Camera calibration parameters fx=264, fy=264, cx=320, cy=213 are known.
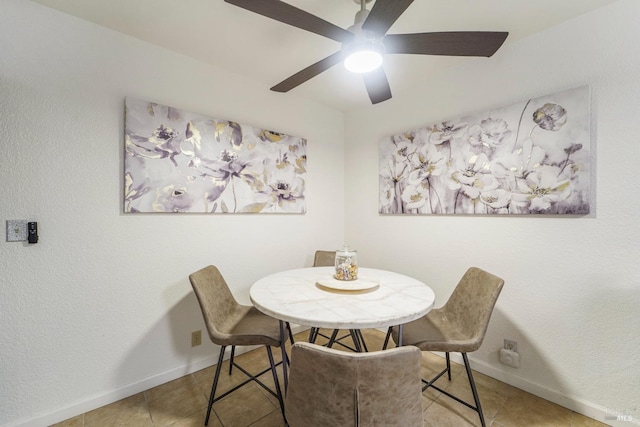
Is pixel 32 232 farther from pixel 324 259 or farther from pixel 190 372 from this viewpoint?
pixel 324 259

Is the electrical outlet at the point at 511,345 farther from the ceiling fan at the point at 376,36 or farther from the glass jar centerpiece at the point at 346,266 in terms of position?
the ceiling fan at the point at 376,36

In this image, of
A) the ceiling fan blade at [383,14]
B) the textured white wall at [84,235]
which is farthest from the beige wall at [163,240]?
the ceiling fan blade at [383,14]

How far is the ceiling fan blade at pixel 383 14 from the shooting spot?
107 cm

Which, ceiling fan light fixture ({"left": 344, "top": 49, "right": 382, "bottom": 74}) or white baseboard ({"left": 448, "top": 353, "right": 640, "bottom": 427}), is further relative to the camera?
white baseboard ({"left": 448, "top": 353, "right": 640, "bottom": 427})

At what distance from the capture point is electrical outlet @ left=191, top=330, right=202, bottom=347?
2.00m

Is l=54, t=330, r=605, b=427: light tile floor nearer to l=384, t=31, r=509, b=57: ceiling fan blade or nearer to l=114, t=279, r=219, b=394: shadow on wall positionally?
l=114, t=279, r=219, b=394: shadow on wall

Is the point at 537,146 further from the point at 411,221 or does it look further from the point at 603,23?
the point at 411,221

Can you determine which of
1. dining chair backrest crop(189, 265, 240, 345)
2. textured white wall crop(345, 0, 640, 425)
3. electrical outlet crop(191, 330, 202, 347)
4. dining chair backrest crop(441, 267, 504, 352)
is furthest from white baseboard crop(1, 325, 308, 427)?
→ textured white wall crop(345, 0, 640, 425)

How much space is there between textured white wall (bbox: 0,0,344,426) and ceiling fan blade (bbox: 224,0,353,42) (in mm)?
1111

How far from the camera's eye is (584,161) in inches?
60.6

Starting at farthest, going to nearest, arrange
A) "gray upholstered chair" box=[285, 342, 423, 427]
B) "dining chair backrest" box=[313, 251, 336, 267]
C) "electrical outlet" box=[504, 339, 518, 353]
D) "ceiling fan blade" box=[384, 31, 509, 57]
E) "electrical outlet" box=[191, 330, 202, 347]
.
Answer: "dining chair backrest" box=[313, 251, 336, 267], "electrical outlet" box=[191, 330, 202, 347], "electrical outlet" box=[504, 339, 518, 353], "ceiling fan blade" box=[384, 31, 509, 57], "gray upholstered chair" box=[285, 342, 423, 427]

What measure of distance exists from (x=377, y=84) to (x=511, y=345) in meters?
2.00

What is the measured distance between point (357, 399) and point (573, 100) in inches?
79.4

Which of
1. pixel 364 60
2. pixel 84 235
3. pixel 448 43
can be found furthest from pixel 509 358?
pixel 84 235
